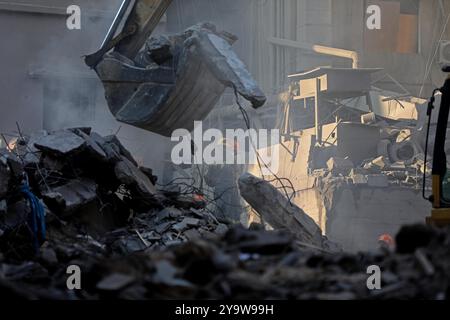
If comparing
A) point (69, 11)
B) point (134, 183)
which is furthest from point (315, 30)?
point (134, 183)

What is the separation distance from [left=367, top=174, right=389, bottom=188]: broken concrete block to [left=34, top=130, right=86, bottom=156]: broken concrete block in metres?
4.85

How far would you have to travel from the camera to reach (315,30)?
18500 mm

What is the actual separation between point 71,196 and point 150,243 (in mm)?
986

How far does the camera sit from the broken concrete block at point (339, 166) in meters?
12.8

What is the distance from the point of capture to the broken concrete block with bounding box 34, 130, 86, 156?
29.2 ft

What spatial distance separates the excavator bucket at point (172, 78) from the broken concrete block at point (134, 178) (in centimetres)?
67

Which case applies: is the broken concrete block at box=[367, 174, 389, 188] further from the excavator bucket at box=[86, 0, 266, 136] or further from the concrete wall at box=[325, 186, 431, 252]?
the excavator bucket at box=[86, 0, 266, 136]

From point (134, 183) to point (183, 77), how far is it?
5.15 feet

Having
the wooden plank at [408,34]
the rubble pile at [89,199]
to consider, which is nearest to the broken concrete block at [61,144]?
the rubble pile at [89,199]

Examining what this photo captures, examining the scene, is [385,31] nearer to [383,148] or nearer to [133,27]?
[383,148]

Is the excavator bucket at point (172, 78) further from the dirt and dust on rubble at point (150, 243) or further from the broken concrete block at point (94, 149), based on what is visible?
the dirt and dust on rubble at point (150, 243)

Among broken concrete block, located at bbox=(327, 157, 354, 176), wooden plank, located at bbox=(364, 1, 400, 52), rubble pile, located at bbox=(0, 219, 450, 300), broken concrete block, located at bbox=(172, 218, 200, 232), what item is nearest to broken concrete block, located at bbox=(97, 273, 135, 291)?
rubble pile, located at bbox=(0, 219, 450, 300)
